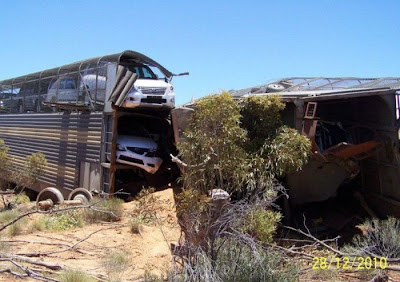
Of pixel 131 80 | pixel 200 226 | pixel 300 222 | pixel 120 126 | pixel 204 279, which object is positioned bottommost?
pixel 300 222

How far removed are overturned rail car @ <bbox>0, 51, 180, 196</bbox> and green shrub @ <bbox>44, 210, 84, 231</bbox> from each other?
2.53m

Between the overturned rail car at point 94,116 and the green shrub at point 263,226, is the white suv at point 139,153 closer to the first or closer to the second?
the overturned rail car at point 94,116

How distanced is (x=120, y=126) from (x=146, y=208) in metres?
4.34

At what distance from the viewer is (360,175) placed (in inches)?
512

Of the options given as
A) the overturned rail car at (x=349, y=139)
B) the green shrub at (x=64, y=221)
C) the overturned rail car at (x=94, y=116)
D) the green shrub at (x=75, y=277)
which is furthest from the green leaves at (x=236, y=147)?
the overturned rail car at (x=94, y=116)

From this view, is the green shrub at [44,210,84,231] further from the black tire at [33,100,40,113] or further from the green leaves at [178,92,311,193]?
the black tire at [33,100,40,113]

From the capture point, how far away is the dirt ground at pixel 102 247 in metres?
7.57

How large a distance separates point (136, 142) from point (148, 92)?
1.78 m

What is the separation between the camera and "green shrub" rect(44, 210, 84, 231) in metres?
11.1

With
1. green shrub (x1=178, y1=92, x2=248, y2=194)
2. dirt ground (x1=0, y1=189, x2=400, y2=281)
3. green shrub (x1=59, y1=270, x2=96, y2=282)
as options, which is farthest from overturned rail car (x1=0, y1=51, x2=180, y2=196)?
green shrub (x1=59, y1=270, x2=96, y2=282)

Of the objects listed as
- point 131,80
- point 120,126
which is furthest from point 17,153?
point 131,80

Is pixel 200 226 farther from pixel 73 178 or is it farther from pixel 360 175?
pixel 73 178

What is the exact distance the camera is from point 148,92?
46.8ft
